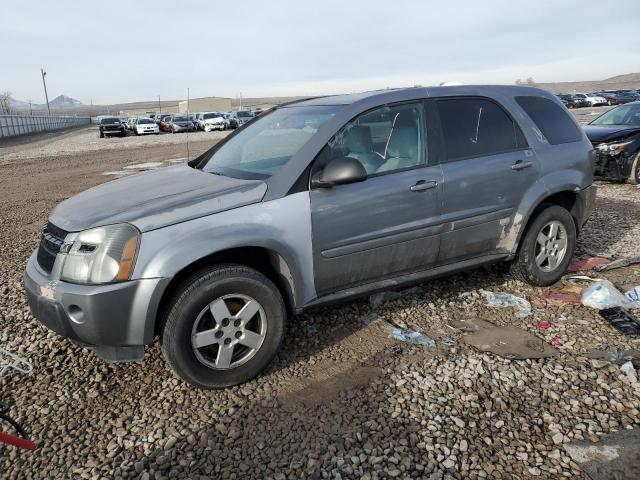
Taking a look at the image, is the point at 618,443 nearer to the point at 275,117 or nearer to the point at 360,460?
the point at 360,460

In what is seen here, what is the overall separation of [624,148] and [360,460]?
29.9 ft

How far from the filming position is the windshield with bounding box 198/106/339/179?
3605mm

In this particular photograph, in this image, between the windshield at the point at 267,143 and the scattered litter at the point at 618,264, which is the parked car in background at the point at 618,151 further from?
the windshield at the point at 267,143

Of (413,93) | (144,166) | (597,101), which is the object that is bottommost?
(144,166)

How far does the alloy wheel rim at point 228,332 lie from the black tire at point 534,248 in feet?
8.33

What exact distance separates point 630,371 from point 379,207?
195 centimetres

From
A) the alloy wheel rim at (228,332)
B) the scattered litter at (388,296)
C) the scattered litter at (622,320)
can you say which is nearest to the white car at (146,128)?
the scattered litter at (388,296)

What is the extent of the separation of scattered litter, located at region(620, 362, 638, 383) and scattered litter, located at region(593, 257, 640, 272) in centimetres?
196

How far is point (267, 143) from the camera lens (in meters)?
4.02

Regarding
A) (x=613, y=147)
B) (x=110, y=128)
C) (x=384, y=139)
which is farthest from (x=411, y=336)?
(x=110, y=128)

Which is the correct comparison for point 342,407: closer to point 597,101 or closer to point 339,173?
point 339,173

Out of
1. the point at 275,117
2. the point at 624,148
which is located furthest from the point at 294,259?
the point at 624,148

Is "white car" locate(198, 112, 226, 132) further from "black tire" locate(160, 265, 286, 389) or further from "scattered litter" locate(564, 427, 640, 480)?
"scattered litter" locate(564, 427, 640, 480)

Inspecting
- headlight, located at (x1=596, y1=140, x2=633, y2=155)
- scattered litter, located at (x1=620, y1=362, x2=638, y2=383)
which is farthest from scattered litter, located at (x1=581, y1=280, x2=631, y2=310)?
headlight, located at (x1=596, y1=140, x2=633, y2=155)
